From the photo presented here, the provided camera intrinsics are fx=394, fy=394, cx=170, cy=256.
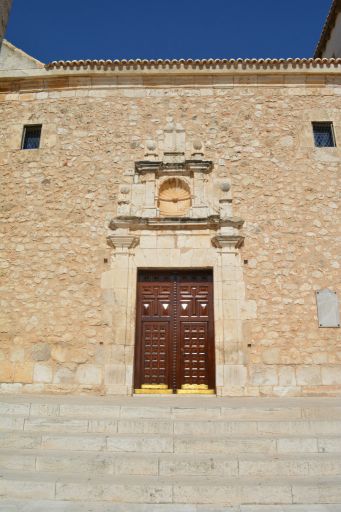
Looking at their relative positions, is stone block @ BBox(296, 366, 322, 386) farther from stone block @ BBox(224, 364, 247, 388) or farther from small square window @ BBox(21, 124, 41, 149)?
small square window @ BBox(21, 124, 41, 149)

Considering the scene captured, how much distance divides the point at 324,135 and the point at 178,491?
646cm

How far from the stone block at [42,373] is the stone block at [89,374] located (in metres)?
0.45

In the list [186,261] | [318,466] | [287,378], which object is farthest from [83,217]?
[318,466]

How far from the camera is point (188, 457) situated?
3271 millimetres

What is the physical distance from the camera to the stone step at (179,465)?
3105 millimetres

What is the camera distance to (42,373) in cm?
607

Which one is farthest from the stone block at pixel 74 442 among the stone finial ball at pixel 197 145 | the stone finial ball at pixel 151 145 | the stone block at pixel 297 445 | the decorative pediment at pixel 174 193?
the stone finial ball at pixel 197 145

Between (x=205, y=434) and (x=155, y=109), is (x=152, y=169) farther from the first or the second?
(x=205, y=434)

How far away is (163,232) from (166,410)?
331 centimetres

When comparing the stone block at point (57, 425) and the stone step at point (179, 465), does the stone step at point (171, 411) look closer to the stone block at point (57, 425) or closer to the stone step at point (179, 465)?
the stone block at point (57, 425)

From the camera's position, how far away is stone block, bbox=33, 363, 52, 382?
6.04 meters

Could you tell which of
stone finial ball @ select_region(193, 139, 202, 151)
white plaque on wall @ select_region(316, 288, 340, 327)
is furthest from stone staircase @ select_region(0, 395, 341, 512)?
stone finial ball @ select_region(193, 139, 202, 151)

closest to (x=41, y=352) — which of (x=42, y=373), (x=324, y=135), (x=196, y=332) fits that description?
(x=42, y=373)

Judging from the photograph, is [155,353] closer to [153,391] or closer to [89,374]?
[153,391]
